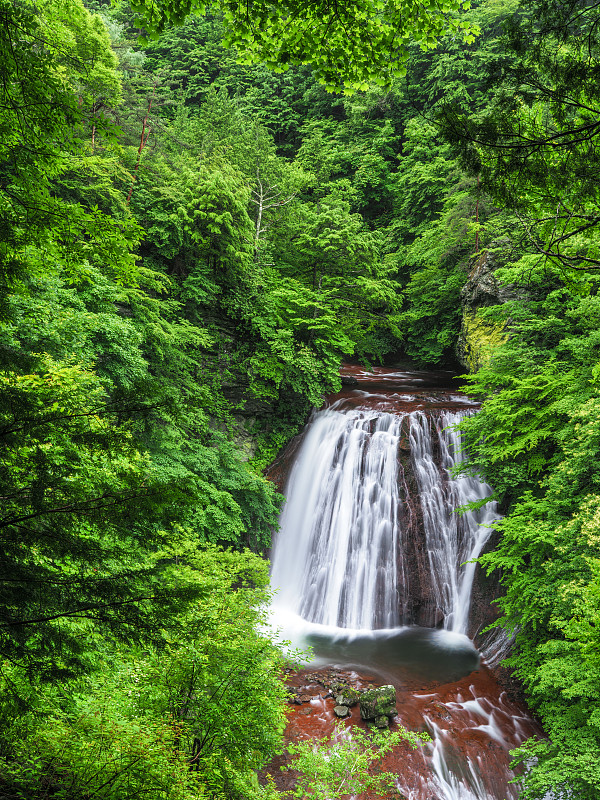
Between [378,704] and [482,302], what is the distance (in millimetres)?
11247

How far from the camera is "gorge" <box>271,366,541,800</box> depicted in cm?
815

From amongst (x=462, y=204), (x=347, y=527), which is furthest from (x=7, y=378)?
(x=462, y=204)

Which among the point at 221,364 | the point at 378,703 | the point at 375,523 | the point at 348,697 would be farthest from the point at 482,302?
the point at 348,697

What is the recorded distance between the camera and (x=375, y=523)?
1272cm

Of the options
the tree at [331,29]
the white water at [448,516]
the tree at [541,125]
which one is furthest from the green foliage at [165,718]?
the white water at [448,516]

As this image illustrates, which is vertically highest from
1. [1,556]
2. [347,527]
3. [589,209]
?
[589,209]

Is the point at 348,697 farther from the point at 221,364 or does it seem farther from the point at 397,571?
the point at 221,364

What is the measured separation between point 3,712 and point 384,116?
31.0 metres

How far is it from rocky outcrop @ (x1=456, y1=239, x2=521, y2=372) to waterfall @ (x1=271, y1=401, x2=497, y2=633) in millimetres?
2155

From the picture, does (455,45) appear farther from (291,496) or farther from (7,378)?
(7,378)

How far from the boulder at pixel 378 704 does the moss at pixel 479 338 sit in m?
8.31

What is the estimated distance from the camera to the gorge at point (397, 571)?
26.7ft

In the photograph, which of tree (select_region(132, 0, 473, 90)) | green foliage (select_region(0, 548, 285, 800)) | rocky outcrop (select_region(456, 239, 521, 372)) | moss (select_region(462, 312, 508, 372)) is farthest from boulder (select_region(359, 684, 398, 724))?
tree (select_region(132, 0, 473, 90))

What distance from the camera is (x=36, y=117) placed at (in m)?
2.51
